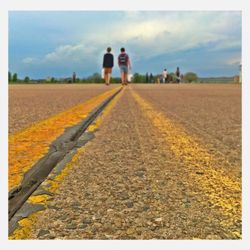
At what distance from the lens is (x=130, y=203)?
5.40 ft

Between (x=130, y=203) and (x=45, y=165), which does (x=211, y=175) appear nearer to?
(x=130, y=203)

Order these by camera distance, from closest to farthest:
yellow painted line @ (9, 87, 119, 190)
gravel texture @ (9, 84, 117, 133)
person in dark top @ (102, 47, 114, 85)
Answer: yellow painted line @ (9, 87, 119, 190), gravel texture @ (9, 84, 117, 133), person in dark top @ (102, 47, 114, 85)

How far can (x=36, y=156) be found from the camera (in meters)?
2.40

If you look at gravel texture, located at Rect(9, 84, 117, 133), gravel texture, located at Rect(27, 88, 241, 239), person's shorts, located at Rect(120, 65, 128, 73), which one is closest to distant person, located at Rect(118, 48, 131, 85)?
person's shorts, located at Rect(120, 65, 128, 73)

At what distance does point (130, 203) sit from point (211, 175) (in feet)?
2.12

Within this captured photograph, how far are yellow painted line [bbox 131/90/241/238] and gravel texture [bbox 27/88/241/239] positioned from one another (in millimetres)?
40

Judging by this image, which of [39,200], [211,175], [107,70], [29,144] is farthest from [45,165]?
[107,70]

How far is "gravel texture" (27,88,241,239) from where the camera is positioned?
136cm

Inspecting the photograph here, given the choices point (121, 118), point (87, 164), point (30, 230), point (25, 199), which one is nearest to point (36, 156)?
point (87, 164)

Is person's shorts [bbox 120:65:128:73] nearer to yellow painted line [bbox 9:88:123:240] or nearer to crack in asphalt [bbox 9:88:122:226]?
crack in asphalt [bbox 9:88:122:226]

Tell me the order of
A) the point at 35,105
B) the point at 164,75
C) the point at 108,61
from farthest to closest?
the point at 164,75
the point at 108,61
the point at 35,105
